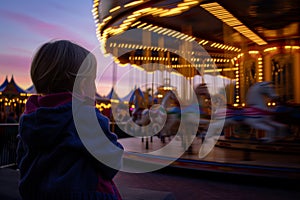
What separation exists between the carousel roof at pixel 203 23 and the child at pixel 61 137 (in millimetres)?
4692

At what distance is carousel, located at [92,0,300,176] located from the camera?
5688mm

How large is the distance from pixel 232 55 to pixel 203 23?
2.42 m

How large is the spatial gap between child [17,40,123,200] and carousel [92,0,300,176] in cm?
469

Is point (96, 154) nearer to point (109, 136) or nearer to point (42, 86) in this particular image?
point (109, 136)

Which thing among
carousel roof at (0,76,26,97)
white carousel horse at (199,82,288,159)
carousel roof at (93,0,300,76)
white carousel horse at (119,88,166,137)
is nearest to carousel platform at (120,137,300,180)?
white carousel horse at (199,82,288,159)

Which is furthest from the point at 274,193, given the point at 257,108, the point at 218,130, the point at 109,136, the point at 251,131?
the point at 109,136

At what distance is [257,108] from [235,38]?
3.52 m

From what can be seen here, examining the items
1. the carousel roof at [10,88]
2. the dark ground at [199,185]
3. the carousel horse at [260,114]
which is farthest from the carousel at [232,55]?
the carousel roof at [10,88]

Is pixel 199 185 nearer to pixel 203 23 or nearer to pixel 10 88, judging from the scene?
pixel 203 23

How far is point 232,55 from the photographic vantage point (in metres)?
9.63

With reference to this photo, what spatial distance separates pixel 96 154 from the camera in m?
0.98

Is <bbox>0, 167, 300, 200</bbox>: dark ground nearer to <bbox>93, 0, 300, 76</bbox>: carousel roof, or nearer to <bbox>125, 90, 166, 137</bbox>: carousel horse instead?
<bbox>125, 90, 166, 137</bbox>: carousel horse

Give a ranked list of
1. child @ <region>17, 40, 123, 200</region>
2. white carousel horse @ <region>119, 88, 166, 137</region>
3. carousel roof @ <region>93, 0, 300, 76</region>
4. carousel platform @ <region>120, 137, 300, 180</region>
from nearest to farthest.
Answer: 1. child @ <region>17, 40, 123, 200</region>
2. carousel platform @ <region>120, 137, 300, 180</region>
3. carousel roof @ <region>93, 0, 300, 76</region>
4. white carousel horse @ <region>119, 88, 166, 137</region>

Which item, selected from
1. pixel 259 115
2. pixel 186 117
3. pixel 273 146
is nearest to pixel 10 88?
pixel 186 117
